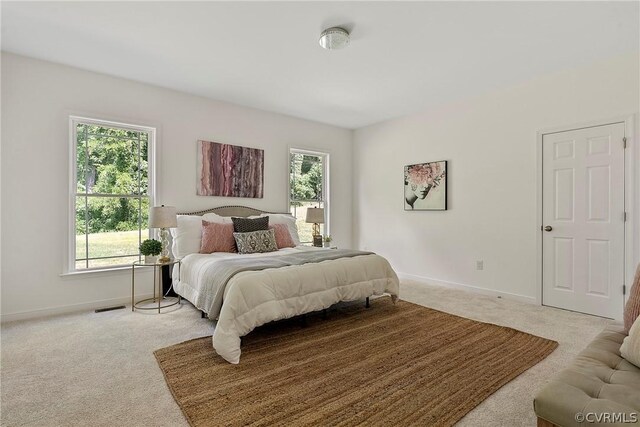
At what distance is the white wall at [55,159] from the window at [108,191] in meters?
0.12

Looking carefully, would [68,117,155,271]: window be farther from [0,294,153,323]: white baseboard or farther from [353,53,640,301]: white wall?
[353,53,640,301]: white wall

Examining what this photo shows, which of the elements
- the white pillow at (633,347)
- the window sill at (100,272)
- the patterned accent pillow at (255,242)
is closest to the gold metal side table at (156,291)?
the window sill at (100,272)

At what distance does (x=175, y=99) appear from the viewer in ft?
13.7

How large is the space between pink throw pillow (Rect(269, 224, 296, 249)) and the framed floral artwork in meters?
2.04

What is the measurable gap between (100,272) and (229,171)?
199 cm

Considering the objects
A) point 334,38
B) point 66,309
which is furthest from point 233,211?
point 334,38

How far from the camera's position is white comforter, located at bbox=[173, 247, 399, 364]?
7.85ft

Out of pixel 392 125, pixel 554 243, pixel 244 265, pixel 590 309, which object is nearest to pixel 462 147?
pixel 392 125

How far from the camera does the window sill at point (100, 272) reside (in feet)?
11.4

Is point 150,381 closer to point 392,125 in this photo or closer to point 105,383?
point 105,383

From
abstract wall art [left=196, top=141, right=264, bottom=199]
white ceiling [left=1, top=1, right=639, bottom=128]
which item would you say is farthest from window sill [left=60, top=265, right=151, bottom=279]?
white ceiling [left=1, top=1, right=639, bottom=128]

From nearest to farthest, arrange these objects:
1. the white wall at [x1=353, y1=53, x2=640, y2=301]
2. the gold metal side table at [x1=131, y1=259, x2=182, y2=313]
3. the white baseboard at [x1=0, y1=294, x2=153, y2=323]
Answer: the white baseboard at [x1=0, y1=294, x2=153, y2=323] → the white wall at [x1=353, y1=53, x2=640, y2=301] → the gold metal side table at [x1=131, y1=259, x2=182, y2=313]

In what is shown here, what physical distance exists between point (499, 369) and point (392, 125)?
4.12 meters

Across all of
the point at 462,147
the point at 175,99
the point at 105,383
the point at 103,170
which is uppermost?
the point at 175,99
